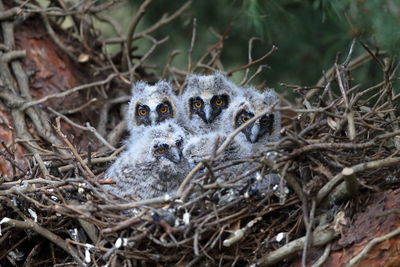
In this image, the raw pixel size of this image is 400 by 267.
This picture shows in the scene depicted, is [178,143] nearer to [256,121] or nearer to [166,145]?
[166,145]

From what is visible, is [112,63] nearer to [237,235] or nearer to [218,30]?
[218,30]

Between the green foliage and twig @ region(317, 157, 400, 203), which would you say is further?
the green foliage

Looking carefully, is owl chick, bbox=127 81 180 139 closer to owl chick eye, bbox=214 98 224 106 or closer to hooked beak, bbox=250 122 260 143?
owl chick eye, bbox=214 98 224 106

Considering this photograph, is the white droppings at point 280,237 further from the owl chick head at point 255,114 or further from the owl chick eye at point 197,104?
the owl chick eye at point 197,104

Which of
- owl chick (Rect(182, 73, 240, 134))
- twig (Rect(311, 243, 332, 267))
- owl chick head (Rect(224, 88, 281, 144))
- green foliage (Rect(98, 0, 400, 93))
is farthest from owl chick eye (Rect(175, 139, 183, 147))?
green foliage (Rect(98, 0, 400, 93))

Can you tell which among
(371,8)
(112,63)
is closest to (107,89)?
(112,63)
